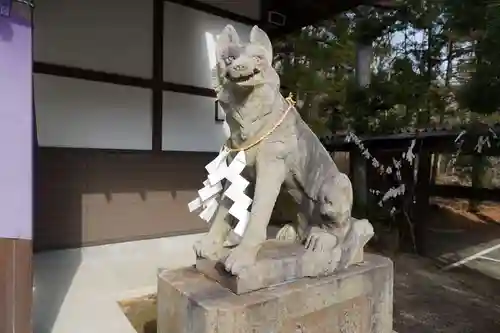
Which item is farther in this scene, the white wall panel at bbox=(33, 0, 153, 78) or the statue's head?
the white wall panel at bbox=(33, 0, 153, 78)

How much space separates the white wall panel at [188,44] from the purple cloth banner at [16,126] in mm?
2608

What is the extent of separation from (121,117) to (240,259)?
296cm

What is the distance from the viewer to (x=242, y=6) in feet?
16.3

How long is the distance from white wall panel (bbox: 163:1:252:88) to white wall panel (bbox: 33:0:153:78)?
0.74 feet

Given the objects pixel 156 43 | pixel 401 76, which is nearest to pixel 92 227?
pixel 156 43

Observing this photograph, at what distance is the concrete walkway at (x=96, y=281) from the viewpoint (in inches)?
86.1

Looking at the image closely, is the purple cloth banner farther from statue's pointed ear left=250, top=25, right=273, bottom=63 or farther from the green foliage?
the green foliage

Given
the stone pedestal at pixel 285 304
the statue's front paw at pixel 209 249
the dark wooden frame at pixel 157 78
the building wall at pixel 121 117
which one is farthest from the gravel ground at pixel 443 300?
the dark wooden frame at pixel 157 78

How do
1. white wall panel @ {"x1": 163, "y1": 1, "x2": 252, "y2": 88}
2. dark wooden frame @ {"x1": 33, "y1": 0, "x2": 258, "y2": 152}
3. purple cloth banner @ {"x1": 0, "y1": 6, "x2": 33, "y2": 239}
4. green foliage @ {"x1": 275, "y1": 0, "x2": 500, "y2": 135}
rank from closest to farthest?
1. purple cloth banner @ {"x1": 0, "y1": 6, "x2": 33, "y2": 239}
2. green foliage @ {"x1": 275, "y1": 0, "x2": 500, "y2": 135}
3. dark wooden frame @ {"x1": 33, "y1": 0, "x2": 258, "y2": 152}
4. white wall panel @ {"x1": 163, "y1": 1, "x2": 252, "y2": 88}

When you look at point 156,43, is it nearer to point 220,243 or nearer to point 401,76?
point 401,76

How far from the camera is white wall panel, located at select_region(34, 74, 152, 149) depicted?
3564 mm

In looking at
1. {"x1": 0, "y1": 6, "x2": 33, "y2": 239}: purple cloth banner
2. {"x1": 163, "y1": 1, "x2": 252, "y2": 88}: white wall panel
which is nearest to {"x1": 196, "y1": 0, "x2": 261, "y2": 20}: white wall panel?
{"x1": 163, "y1": 1, "x2": 252, "y2": 88}: white wall panel

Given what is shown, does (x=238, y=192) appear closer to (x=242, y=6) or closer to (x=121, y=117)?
(x=121, y=117)

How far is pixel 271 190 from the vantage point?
1578 millimetres
